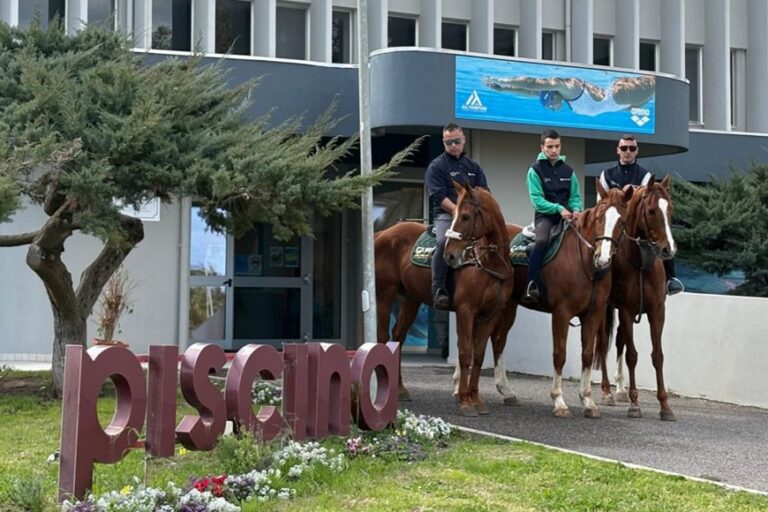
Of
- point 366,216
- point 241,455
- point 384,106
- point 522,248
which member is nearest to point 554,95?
point 384,106

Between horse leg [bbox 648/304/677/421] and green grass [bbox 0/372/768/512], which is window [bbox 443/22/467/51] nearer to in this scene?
horse leg [bbox 648/304/677/421]

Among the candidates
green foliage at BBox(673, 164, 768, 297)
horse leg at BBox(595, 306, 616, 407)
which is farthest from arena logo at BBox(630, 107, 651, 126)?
horse leg at BBox(595, 306, 616, 407)

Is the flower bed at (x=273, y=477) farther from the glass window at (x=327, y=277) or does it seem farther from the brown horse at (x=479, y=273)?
the glass window at (x=327, y=277)

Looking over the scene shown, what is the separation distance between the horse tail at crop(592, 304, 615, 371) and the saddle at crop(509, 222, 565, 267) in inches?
46.0

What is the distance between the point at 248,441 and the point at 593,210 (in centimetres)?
495

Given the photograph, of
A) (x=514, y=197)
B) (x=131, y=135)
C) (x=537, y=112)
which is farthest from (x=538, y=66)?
(x=131, y=135)

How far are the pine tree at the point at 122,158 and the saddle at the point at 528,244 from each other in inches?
66.9

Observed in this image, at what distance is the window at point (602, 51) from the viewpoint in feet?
78.3

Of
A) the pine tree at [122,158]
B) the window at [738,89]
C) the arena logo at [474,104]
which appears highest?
the window at [738,89]

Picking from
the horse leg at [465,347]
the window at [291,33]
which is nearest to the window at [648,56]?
the window at [291,33]

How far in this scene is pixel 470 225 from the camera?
1025 cm

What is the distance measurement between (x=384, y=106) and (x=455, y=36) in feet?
20.6

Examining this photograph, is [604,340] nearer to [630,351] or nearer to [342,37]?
[630,351]

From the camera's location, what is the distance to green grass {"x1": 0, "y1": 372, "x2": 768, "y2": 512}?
6520mm
